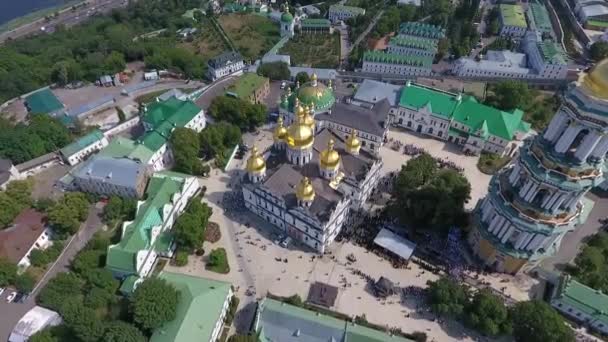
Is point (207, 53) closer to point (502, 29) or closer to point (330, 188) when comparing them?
point (330, 188)

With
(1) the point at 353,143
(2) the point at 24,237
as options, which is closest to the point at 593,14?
(1) the point at 353,143

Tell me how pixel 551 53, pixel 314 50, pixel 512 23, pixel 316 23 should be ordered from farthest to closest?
1. pixel 316 23
2. pixel 314 50
3. pixel 512 23
4. pixel 551 53

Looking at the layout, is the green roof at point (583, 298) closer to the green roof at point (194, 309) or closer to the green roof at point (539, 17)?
the green roof at point (194, 309)

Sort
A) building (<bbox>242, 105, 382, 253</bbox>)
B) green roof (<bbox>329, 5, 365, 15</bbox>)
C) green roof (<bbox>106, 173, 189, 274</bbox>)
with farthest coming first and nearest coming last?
green roof (<bbox>329, 5, 365, 15</bbox>), building (<bbox>242, 105, 382, 253</bbox>), green roof (<bbox>106, 173, 189, 274</bbox>)

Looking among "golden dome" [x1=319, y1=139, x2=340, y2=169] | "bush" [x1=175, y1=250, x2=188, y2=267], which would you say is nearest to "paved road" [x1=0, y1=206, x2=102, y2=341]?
"bush" [x1=175, y1=250, x2=188, y2=267]

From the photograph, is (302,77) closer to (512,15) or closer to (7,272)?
(7,272)

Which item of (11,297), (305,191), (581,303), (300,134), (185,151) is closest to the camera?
(581,303)

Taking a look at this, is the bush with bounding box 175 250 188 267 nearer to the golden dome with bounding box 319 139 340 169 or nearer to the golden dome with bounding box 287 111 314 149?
the golden dome with bounding box 287 111 314 149
